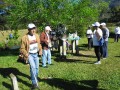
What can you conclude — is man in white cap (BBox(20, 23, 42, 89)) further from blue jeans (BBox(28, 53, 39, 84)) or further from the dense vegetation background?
the dense vegetation background

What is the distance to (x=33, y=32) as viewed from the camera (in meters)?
10.7

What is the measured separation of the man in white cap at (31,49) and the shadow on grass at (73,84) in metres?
1.03

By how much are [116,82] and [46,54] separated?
4.32 metres

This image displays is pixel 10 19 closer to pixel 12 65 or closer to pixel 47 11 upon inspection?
pixel 47 11

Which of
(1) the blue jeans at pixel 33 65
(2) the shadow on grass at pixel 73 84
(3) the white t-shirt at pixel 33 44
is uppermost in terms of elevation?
(3) the white t-shirt at pixel 33 44

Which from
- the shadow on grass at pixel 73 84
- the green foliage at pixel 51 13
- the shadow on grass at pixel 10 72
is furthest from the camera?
the green foliage at pixel 51 13

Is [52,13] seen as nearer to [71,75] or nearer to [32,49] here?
[71,75]

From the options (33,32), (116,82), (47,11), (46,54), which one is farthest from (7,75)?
(47,11)

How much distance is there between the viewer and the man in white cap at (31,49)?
10.6m

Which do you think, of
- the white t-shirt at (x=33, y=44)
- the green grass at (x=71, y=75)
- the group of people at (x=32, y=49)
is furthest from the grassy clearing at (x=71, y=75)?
the white t-shirt at (x=33, y=44)

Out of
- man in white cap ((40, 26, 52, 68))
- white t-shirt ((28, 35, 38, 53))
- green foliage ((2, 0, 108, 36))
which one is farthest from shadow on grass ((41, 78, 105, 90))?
green foliage ((2, 0, 108, 36))

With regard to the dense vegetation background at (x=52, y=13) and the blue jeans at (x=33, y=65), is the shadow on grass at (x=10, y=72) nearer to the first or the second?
the blue jeans at (x=33, y=65)

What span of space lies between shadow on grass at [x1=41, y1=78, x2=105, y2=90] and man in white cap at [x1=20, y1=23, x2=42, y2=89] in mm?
1029

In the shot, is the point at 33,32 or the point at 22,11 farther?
the point at 22,11
